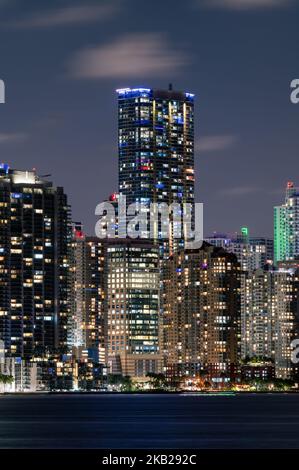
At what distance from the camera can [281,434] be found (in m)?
120

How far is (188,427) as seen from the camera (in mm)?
135250

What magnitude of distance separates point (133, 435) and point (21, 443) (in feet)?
50.8
